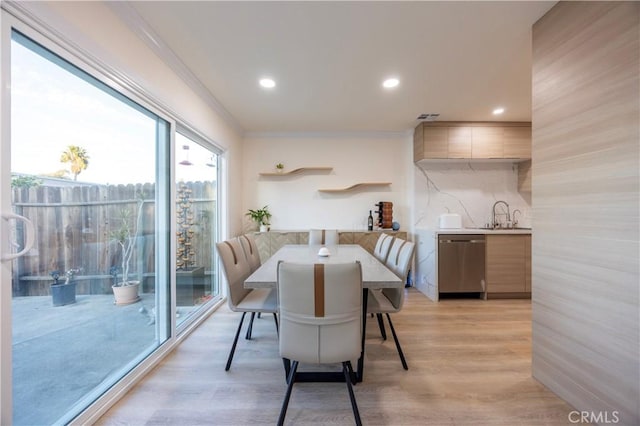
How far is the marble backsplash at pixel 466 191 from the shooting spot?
3.97 metres

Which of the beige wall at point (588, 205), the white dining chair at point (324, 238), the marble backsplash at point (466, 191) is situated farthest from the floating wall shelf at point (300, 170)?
the beige wall at point (588, 205)

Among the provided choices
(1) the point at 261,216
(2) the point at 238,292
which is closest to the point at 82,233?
(2) the point at 238,292

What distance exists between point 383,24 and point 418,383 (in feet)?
8.18

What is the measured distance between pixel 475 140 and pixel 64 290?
456 centimetres

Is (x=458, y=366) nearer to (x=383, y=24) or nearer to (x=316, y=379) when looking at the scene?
(x=316, y=379)

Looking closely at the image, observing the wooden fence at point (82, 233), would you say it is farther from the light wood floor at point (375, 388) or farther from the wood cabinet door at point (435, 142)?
the wood cabinet door at point (435, 142)

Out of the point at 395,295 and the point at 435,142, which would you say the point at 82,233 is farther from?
the point at 435,142

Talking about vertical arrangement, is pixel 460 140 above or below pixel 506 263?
above

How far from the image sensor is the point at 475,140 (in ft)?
11.9

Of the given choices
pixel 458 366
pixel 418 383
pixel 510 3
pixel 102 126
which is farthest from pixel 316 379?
pixel 510 3

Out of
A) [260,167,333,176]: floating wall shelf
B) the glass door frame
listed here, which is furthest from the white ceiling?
[260,167,333,176]: floating wall shelf

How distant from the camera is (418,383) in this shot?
172 centimetres

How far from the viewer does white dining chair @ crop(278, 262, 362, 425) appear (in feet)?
4.15

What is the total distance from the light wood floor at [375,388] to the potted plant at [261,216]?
6.04 ft
